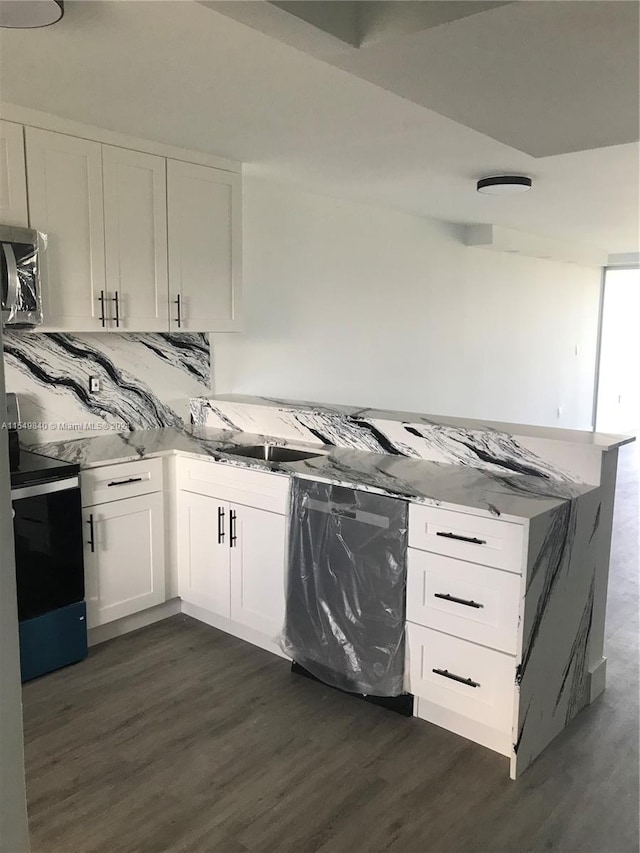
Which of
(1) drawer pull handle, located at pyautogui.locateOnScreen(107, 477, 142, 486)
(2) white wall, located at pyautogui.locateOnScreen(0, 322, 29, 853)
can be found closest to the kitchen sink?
(1) drawer pull handle, located at pyautogui.locateOnScreen(107, 477, 142, 486)

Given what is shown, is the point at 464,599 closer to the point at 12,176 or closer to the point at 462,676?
the point at 462,676

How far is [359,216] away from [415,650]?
132 inches

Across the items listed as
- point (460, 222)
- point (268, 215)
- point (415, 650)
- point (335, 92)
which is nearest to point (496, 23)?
point (335, 92)

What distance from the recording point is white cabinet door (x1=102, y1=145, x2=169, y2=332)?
314cm

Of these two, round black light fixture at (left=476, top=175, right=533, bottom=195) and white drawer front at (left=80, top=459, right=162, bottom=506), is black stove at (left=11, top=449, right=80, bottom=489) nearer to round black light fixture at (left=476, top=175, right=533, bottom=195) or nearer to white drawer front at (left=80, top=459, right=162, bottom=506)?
white drawer front at (left=80, top=459, right=162, bottom=506)

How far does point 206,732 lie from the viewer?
8.11ft

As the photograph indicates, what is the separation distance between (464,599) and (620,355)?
25.2 feet

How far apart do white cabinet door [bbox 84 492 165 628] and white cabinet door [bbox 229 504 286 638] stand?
416 millimetres

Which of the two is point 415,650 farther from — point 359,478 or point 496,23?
point 496,23

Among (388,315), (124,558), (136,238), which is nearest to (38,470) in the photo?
(124,558)

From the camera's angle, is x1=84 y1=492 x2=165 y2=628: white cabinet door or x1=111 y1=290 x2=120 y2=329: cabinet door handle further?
x1=111 y1=290 x2=120 y2=329: cabinet door handle

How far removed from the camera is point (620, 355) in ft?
29.5

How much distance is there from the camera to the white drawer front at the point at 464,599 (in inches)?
87.4

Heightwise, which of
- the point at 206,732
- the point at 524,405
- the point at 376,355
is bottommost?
the point at 206,732
